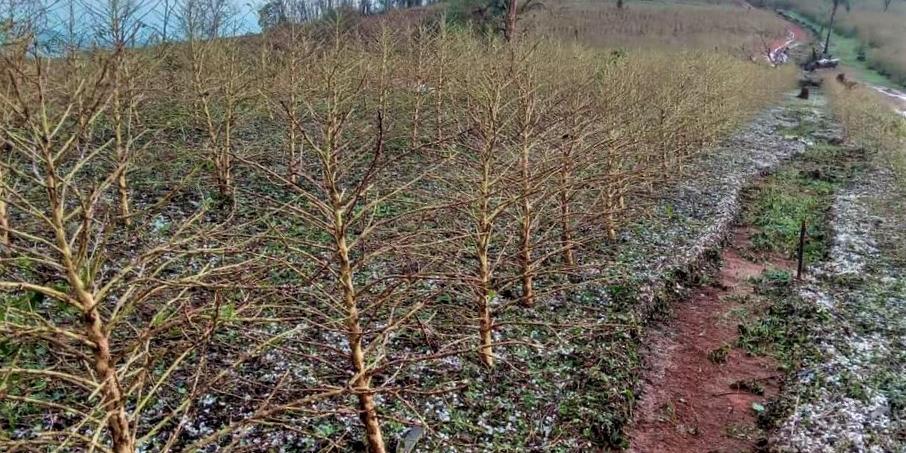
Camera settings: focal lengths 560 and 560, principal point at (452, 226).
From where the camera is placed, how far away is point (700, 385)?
1030cm

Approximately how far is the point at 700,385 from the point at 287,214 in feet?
26.8

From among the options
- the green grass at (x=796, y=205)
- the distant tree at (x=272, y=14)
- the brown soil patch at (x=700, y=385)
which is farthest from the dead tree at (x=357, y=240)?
the green grass at (x=796, y=205)

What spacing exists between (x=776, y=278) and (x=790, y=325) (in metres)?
2.88

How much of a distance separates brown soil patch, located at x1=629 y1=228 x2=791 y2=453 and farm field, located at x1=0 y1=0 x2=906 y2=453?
0.05m

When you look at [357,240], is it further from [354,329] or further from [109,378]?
[109,378]

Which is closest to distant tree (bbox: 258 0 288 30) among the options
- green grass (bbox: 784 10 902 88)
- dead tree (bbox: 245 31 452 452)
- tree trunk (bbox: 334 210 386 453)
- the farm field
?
the farm field

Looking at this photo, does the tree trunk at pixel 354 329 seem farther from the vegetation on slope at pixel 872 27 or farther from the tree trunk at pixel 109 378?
the vegetation on slope at pixel 872 27

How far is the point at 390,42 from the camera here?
74.6ft

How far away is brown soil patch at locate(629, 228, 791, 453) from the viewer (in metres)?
8.80

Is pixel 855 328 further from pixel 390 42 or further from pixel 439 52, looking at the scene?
pixel 390 42

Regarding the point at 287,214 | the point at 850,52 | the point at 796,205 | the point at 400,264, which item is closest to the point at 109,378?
the point at 287,214

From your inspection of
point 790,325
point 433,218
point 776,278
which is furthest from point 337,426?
point 776,278

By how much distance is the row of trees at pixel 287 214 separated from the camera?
369 centimetres

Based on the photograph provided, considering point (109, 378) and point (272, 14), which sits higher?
point (272, 14)
